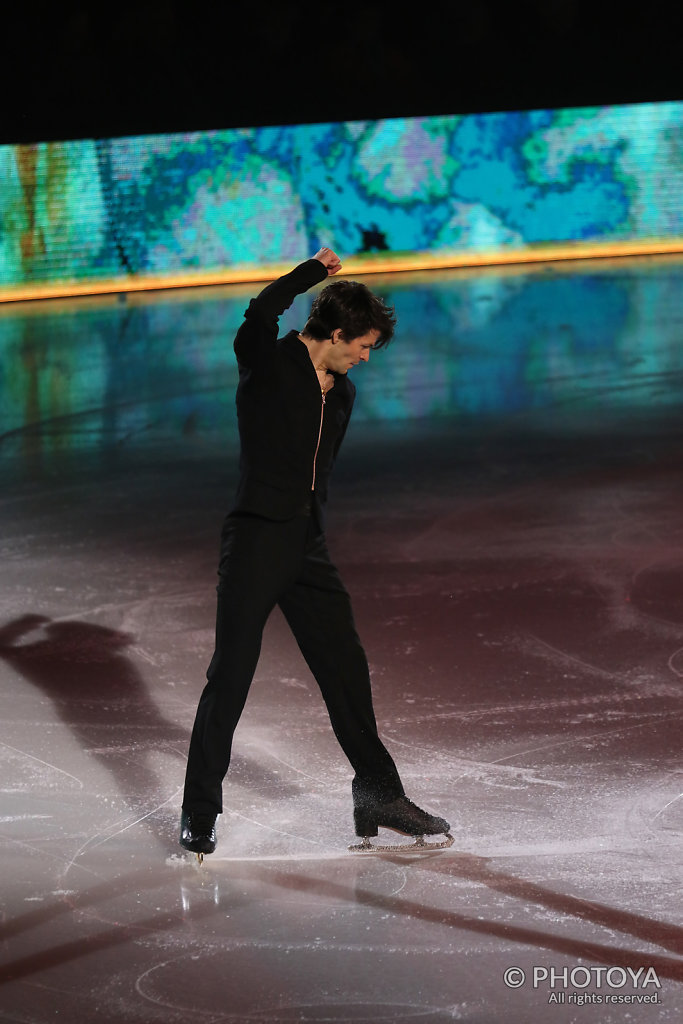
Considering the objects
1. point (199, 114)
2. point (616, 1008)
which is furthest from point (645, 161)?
point (616, 1008)

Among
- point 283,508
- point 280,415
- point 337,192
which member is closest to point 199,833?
point 283,508

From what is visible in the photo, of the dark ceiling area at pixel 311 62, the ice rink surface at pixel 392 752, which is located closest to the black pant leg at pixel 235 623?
the ice rink surface at pixel 392 752

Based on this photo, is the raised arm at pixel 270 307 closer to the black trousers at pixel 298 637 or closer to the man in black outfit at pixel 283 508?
the man in black outfit at pixel 283 508

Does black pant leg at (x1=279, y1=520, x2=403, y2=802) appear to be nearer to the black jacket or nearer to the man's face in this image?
the black jacket

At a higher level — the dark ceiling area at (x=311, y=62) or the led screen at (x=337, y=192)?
the dark ceiling area at (x=311, y=62)

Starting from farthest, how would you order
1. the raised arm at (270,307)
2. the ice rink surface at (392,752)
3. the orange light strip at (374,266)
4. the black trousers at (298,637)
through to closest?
the orange light strip at (374,266) < the black trousers at (298,637) < the raised arm at (270,307) < the ice rink surface at (392,752)

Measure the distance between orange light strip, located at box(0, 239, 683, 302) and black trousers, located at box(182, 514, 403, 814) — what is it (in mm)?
16820

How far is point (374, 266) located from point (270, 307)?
17.7 m

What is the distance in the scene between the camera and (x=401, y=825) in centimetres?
299

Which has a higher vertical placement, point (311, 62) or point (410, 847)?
point (311, 62)

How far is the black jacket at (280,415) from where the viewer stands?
285 centimetres

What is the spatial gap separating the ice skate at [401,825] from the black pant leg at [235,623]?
34 centimetres

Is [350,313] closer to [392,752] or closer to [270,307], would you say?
[270,307]

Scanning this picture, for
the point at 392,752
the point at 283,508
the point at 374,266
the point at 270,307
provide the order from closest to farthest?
the point at 270,307 → the point at 283,508 → the point at 392,752 → the point at 374,266
